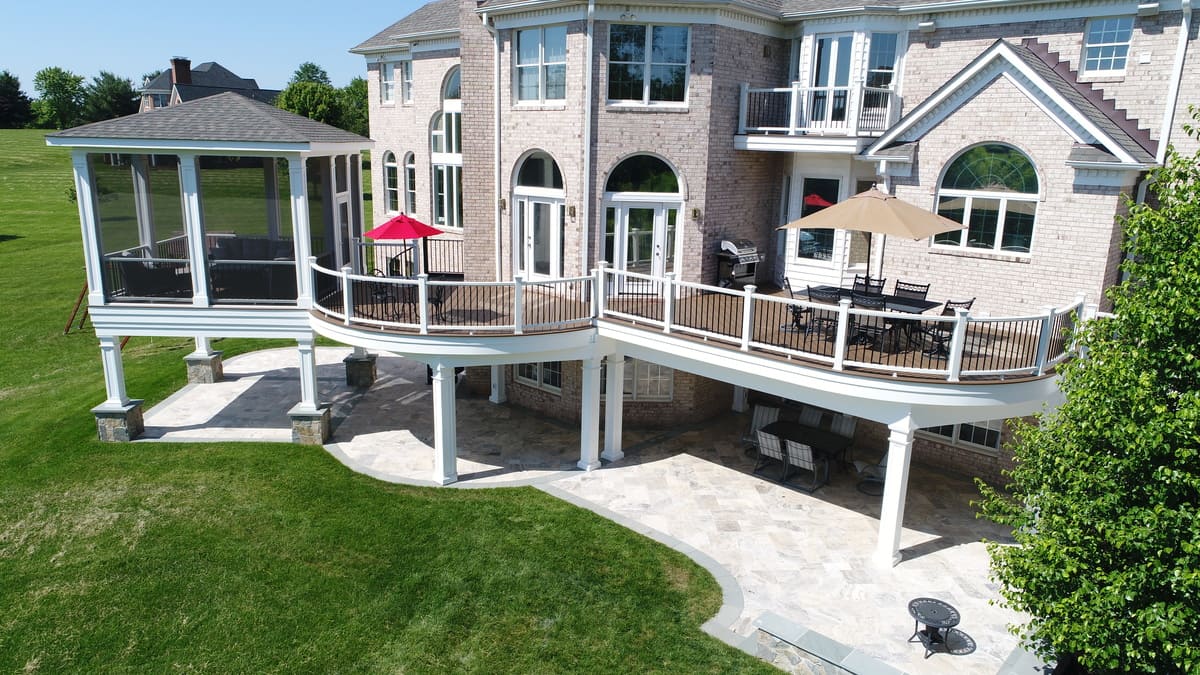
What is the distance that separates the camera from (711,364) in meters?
13.5

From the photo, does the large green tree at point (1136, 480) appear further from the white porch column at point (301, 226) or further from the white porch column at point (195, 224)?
the white porch column at point (195, 224)

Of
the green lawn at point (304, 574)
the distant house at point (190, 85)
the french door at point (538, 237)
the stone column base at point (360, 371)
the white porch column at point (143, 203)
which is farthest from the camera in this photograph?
the distant house at point (190, 85)

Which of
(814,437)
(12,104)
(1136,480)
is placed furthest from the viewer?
(12,104)

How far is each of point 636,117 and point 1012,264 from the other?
7741mm

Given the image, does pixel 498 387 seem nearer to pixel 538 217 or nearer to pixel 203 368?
pixel 538 217

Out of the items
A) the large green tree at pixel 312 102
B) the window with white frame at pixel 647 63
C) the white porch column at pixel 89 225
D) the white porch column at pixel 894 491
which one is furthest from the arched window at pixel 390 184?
the large green tree at pixel 312 102

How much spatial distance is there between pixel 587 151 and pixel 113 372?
446 inches

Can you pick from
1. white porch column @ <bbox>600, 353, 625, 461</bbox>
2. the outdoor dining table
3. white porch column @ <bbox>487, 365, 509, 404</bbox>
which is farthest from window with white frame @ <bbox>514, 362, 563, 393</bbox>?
the outdoor dining table

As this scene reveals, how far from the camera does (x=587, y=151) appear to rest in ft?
52.7

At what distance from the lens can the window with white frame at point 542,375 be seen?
61.3 ft

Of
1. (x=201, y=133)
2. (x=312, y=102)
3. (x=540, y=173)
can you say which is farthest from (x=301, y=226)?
(x=312, y=102)

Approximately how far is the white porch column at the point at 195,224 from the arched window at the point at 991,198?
1484 centimetres

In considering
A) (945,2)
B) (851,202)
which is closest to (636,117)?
(851,202)

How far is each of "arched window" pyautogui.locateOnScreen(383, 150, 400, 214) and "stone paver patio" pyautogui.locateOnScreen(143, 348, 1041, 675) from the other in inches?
345
